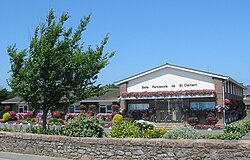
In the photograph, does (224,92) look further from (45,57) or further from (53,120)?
(45,57)

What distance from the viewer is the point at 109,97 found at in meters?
39.2

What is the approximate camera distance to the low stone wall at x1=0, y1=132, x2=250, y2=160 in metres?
9.28

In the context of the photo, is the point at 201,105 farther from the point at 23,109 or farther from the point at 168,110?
the point at 23,109

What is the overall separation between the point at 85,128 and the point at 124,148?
244 cm

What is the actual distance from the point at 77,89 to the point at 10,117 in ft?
91.7

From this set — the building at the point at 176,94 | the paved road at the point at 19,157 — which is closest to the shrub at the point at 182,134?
the paved road at the point at 19,157

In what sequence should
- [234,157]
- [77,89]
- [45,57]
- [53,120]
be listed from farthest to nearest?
1. [53,120]
2. [77,89]
3. [45,57]
4. [234,157]

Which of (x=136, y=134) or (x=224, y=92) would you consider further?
(x=224, y=92)

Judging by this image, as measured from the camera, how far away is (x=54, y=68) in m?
15.5

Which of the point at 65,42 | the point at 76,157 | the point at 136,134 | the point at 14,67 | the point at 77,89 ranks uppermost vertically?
the point at 65,42

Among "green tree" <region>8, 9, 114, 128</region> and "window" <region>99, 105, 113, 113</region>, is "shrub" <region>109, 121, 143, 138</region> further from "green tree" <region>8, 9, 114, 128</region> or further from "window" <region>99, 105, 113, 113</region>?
"window" <region>99, 105, 113, 113</region>

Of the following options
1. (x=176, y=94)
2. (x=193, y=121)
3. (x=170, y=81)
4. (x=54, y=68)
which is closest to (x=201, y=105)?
(x=193, y=121)

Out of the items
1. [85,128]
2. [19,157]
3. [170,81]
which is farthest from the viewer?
[170,81]

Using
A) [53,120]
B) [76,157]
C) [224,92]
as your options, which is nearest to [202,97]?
[224,92]
